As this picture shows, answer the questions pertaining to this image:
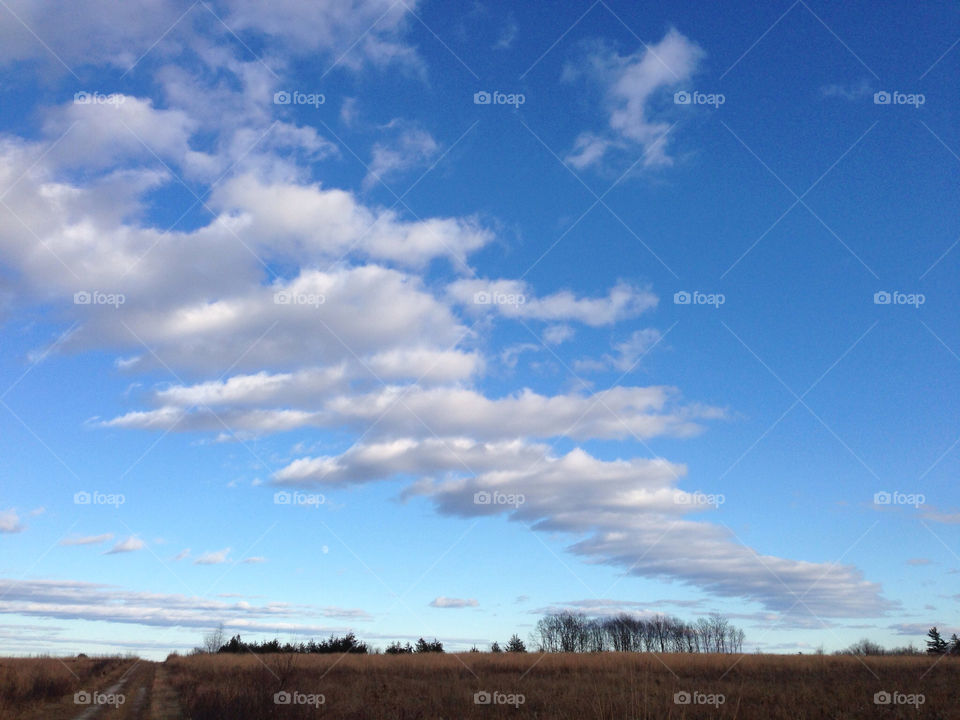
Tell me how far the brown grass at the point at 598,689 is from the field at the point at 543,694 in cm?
5

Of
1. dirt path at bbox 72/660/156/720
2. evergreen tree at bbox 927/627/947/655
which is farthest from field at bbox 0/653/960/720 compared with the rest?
evergreen tree at bbox 927/627/947/655

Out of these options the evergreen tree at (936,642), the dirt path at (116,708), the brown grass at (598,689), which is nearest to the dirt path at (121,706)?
the dirt path at (116,708)

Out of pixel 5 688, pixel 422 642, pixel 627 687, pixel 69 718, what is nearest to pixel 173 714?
pixel 69 718

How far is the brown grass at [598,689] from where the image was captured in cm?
1573

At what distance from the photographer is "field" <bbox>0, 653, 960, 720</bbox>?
15.9 m

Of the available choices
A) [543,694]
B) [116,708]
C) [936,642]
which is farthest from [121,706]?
[936,642]

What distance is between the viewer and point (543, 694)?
20156 millimetres

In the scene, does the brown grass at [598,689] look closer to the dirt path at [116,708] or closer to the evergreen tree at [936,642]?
the dirt path at [116,708]

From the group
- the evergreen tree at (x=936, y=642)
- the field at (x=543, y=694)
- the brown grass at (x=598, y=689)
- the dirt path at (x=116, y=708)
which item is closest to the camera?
the brown grass at (x=598, y=689)

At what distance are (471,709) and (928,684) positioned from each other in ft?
56.1

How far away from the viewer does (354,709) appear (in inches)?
662

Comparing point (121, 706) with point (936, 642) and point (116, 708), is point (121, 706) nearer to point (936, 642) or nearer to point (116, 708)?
point (116, 708)

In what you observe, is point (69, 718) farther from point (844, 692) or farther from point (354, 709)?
point (844, 692)

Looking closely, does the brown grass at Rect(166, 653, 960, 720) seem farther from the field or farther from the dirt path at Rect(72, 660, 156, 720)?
the dirt path at Rect(72, 660, 156, 720)
